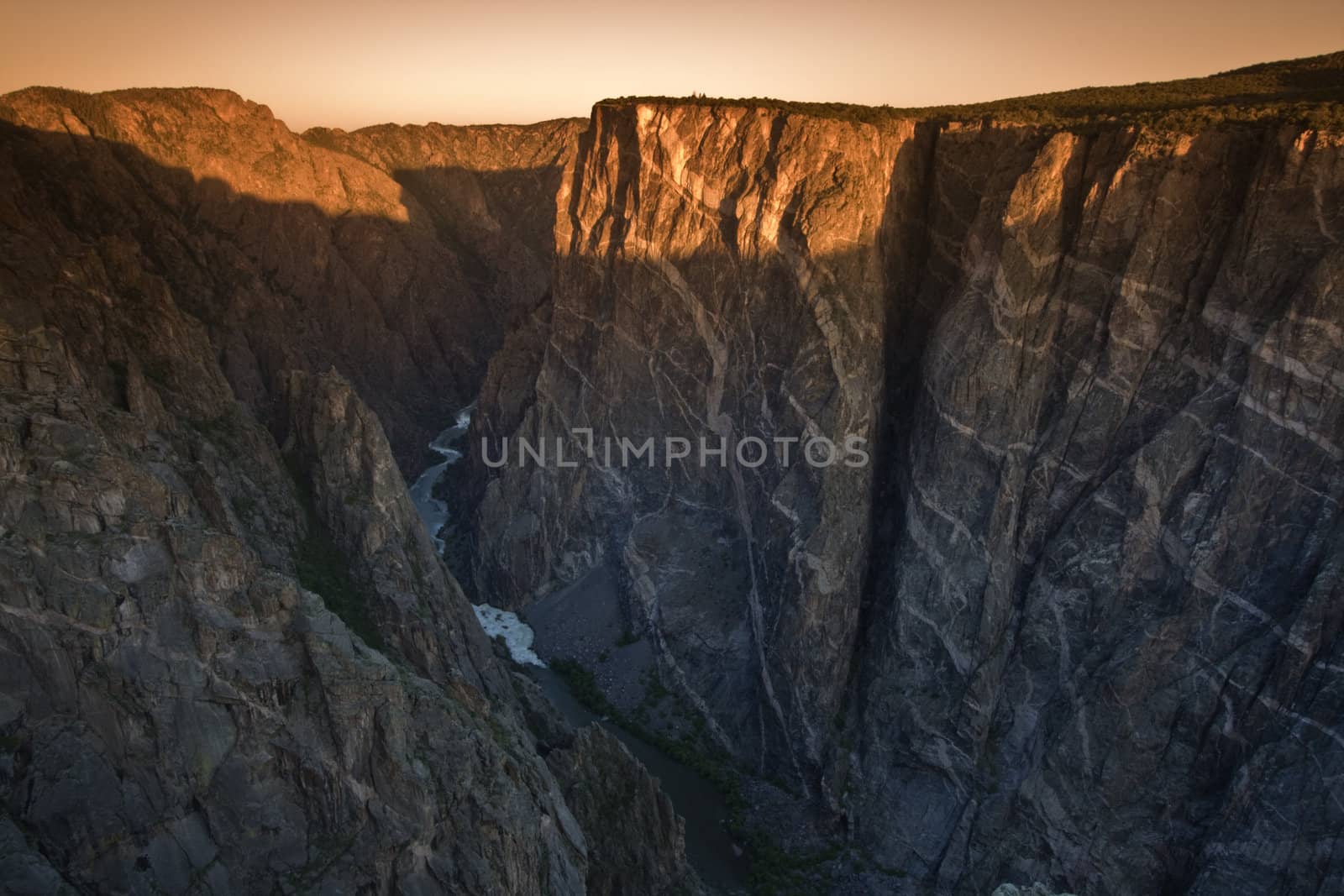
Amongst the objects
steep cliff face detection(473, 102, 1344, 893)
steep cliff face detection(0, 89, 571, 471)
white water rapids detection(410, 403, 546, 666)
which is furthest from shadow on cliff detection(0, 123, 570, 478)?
steep cliff face detection(473, 102, 1344, 893)

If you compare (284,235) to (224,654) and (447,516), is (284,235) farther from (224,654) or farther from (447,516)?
(224,654)

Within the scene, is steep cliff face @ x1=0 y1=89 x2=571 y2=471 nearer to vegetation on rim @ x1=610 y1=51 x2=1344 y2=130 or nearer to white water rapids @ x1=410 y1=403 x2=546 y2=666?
white water rapids @ x1=410 y1=403 x2=546 y2=666

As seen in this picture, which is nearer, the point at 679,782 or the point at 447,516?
the point at 679,782

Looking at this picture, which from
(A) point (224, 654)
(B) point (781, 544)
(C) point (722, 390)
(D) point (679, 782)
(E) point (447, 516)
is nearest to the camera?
(A) point (224, 654)

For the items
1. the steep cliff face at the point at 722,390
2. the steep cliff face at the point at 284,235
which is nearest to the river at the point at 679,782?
the steep cliff face at the point at 722,390

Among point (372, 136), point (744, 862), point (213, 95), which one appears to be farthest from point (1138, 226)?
point (372, 136)

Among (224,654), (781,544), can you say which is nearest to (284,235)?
(781,544)

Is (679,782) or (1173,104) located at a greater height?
(1173,104)
